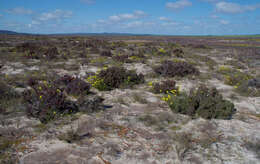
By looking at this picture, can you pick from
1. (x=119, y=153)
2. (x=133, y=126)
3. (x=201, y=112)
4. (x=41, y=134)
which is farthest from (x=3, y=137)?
(x=201, y=112)

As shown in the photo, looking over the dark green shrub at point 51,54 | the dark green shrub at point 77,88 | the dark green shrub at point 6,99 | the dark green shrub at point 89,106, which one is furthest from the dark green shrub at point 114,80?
the dark green shrub at point 51,54

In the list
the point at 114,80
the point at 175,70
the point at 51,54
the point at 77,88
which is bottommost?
the point at 77,88

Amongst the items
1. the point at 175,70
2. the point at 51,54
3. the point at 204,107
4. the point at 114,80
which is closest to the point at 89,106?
the point at 114,80

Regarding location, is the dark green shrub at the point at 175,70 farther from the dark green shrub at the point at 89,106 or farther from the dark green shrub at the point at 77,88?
the dark green shrub at the point at 89,106

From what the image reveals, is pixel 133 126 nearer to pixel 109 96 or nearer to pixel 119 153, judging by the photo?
pixel 119 153

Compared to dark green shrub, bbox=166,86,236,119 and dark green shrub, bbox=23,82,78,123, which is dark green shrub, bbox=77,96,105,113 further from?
dark green shrub, bbox=166,86,236,119

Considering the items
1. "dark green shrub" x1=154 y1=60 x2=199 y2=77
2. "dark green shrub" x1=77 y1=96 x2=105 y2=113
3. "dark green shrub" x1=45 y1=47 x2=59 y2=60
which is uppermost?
"dark green shrub" x1=45 y1=47 x2=59 y2=60

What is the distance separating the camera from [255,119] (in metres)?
4.66

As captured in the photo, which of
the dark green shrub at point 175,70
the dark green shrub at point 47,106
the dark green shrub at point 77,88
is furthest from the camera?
the dark green shrub at point 175,70

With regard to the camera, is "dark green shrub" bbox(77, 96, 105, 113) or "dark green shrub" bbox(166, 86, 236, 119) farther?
"dark green shrub" bbox(77, 96, 105, 113)

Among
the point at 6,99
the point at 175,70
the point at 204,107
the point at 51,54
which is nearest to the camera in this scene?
the point at 204,107

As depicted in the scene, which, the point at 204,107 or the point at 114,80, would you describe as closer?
the point at 204,107

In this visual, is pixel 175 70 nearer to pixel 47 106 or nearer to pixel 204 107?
pixel 204 107

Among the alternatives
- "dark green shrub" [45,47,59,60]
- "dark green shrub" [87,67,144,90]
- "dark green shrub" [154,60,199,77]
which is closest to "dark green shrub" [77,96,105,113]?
"dark green shrub" [87,67,144,90]
